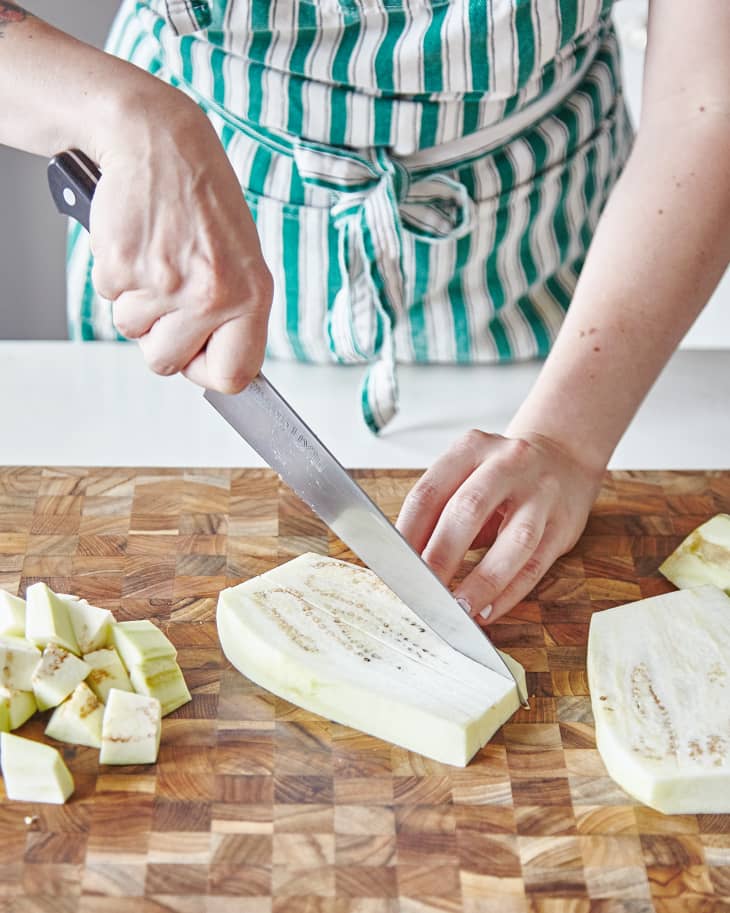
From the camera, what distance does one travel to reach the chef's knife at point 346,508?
120 centimetres

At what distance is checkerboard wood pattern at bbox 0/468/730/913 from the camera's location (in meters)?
1.01

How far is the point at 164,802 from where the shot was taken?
42.6 inches

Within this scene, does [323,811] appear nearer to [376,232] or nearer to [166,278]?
[166,278]

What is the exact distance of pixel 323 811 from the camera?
1079mm

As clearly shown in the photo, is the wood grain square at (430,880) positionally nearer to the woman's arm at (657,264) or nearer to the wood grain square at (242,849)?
the wood grain square at (242,849)

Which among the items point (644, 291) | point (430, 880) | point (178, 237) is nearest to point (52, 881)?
point (430, 880)

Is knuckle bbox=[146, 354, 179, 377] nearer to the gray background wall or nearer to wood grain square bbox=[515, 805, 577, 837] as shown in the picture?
wood grain square bbox=[515, 805, 577, 837]

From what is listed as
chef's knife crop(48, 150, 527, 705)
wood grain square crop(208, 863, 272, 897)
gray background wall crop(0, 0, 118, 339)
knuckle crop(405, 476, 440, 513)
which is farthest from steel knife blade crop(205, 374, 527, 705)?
gray background wall crop(0, 0, 118, 339)

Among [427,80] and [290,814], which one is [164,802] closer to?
[290,814]

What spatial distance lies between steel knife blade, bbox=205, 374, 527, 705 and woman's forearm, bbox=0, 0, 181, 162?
0.28 m

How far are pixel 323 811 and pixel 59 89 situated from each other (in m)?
0.69

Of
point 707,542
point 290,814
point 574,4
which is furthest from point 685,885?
point 574,4

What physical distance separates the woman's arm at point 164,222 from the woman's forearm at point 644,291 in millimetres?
491

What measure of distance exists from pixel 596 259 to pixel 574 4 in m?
0.31
